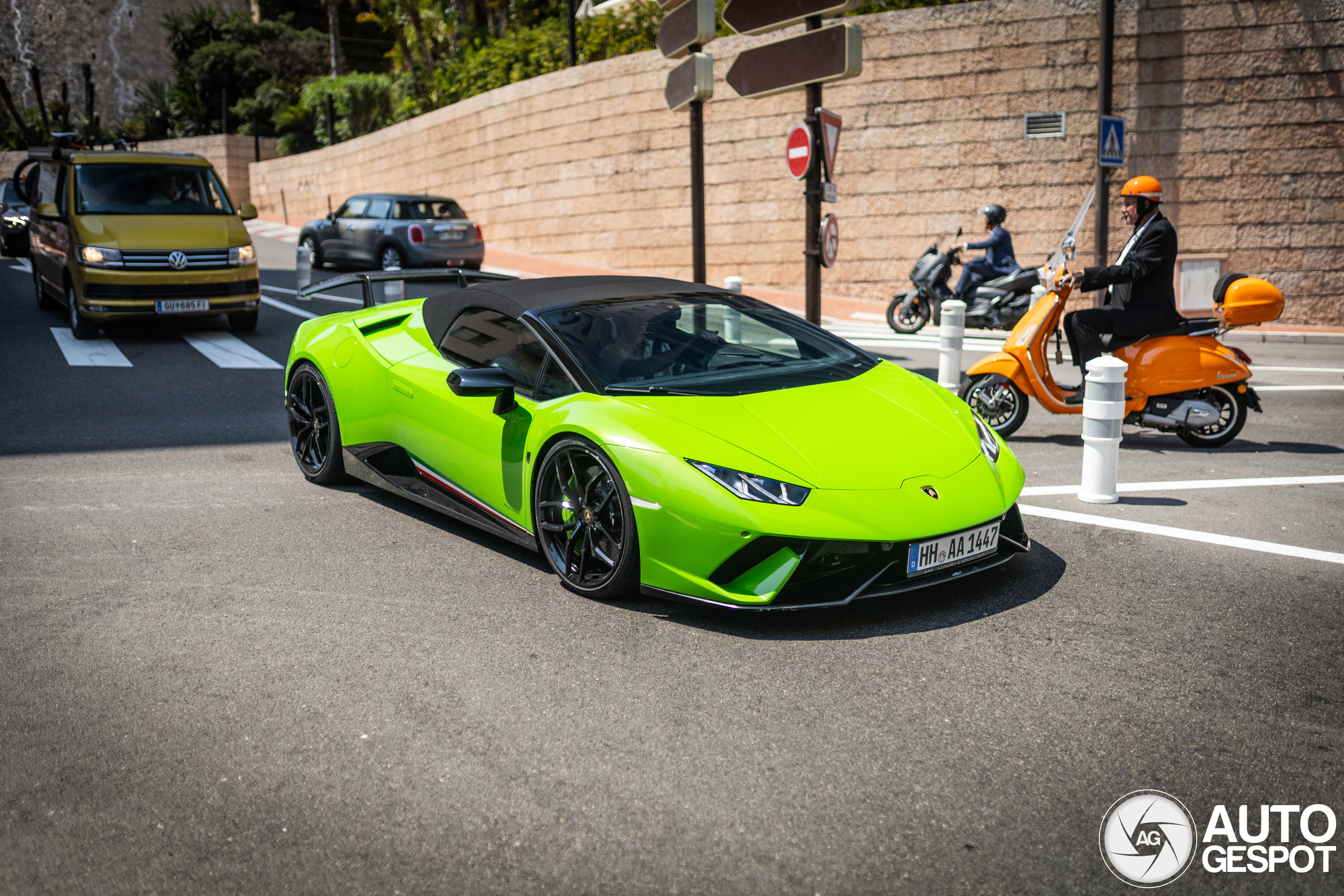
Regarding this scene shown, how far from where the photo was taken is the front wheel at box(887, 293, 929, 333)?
15.3 metres

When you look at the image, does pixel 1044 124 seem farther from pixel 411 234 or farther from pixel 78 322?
pixel 78 322

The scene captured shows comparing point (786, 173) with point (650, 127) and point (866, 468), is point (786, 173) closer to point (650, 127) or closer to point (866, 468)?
point (650, 127)

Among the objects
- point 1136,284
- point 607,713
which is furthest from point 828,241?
point 607,713

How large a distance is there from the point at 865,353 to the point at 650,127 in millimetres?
17675

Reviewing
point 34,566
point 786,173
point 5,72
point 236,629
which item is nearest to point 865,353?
point 236,629

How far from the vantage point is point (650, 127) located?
22.4 meters

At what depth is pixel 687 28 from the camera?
13.0 metres

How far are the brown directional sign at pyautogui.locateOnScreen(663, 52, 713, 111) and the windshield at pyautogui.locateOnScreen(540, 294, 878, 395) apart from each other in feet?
24.2

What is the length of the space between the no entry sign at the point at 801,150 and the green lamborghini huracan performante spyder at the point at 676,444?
6.13m

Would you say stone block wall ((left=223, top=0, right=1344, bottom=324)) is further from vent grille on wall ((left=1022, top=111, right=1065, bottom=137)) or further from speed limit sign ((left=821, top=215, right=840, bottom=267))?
speed limit sign ((left=821, top=215, right=840, bottom=267))

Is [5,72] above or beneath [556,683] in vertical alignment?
above

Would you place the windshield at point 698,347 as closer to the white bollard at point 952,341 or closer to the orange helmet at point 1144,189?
the orange helmet at point 1144,189

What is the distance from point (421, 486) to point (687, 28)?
8.76 m

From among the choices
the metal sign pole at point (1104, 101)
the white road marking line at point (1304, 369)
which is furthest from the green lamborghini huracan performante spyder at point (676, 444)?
the metal sign pole at point (1104, 101)
